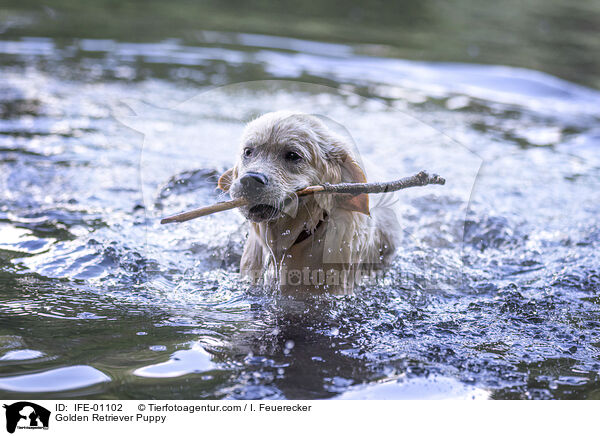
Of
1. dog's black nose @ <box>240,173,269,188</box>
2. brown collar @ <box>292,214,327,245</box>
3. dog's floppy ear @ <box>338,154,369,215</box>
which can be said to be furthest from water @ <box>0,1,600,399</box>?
dog's black nose @ <box>240,173,269,188</box>

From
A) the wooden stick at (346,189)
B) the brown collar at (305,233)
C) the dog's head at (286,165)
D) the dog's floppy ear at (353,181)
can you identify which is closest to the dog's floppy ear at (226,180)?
the dog's head at (286,165)

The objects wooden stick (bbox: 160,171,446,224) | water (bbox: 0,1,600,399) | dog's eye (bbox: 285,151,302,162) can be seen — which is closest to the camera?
water (bbox: 0,1,600,399)

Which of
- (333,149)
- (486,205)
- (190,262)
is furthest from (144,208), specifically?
(486,205)

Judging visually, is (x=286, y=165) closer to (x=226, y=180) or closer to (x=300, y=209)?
(x=300, y=209)

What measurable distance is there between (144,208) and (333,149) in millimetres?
2450

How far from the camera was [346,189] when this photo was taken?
394 cm

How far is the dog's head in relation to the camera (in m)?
3.76

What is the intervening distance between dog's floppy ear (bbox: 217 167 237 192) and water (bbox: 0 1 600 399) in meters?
0.46

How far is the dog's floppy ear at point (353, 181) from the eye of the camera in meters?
4.11

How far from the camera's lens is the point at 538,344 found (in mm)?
3814
